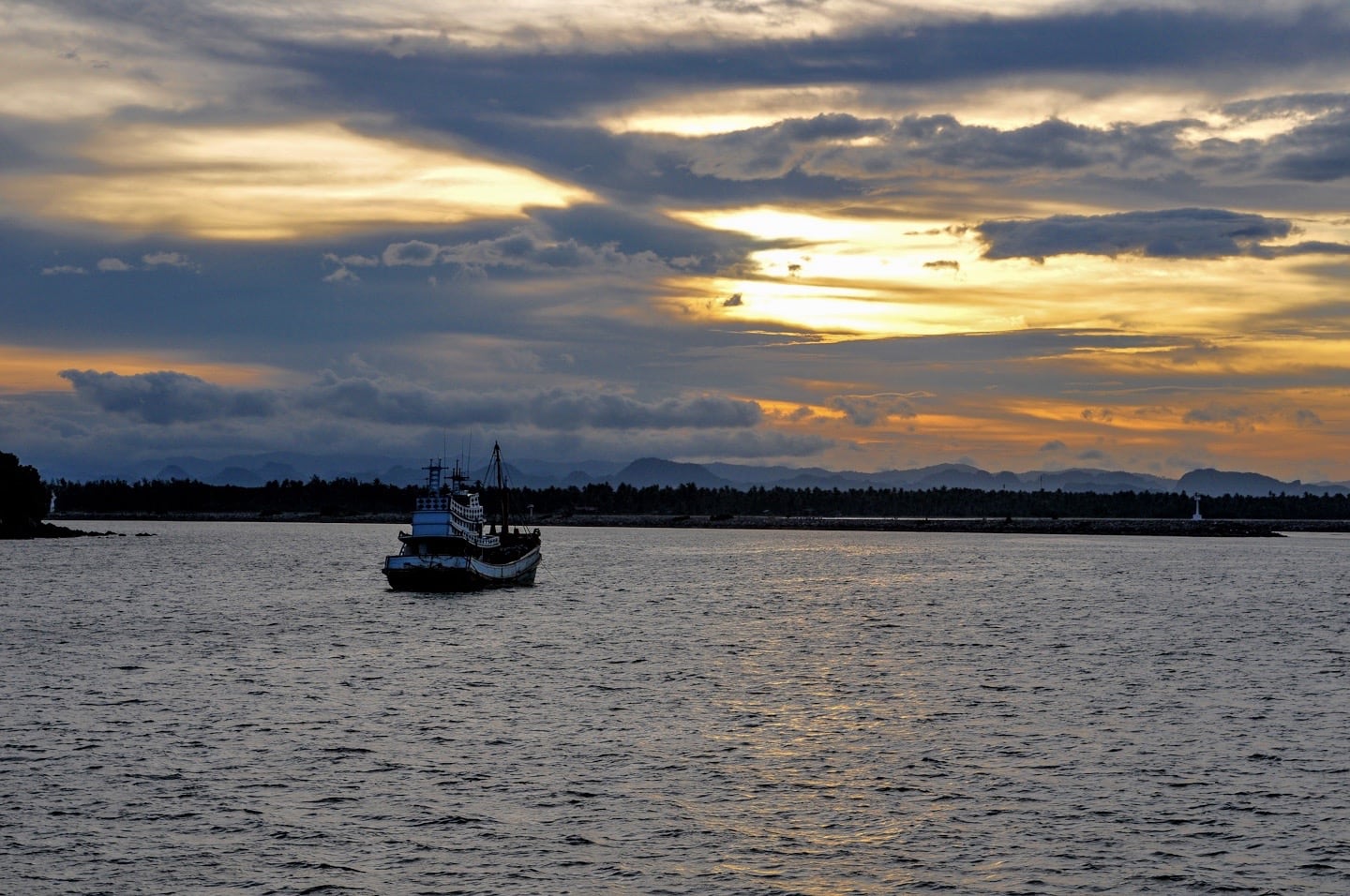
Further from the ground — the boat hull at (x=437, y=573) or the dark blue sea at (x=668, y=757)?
the boat hull at (x=437, y=573)

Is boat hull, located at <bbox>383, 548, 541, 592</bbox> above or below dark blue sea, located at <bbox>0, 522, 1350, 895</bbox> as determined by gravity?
above

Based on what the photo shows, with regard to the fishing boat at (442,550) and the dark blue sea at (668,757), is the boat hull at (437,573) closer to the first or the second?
the fishing boat at (442,550)

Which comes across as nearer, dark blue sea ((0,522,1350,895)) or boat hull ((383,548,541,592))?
dark blue sea ((0,522,1350,895))

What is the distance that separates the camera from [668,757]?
41031 millimetres

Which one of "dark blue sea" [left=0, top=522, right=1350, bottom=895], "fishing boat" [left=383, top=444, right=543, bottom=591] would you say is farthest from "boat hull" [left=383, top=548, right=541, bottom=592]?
"dark blue sea" [left=0, top=522, right=1350, bottom=895]

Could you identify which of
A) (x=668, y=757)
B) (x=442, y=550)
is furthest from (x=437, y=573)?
(x=668, y=757)

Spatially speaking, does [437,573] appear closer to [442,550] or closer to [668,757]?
[442,550]

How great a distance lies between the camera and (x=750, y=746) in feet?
141

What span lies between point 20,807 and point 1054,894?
25844 mm

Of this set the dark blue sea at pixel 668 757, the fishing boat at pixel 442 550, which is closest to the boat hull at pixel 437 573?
the fishing boat at pixel 442 550

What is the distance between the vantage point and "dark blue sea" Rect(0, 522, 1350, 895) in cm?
2939

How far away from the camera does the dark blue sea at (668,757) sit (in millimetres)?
29391

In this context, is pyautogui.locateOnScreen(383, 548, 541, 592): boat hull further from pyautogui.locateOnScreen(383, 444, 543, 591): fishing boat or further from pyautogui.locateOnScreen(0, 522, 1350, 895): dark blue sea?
pyautogui.locateOnScreen(0, 522, 1350, 895): dark blue sea

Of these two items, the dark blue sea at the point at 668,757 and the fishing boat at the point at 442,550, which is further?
the fishing boat at the point at 442,550
